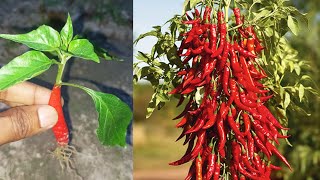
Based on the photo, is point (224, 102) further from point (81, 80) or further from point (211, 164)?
point (81, 80)

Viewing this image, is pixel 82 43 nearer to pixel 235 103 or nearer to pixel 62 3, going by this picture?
pixel 62 3

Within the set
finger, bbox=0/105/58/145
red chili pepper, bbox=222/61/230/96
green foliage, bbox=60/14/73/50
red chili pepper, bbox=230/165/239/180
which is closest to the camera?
red chili pepper, bbox=222/61/230/96

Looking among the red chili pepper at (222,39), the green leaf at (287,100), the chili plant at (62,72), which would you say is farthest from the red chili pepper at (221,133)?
the chili plant at (62,72)

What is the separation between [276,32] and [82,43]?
693 millimetres

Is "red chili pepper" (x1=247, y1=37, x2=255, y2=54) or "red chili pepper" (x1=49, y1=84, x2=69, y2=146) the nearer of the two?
"red chili pepper" (x1=247, y1=37, x2=255, y2=54)

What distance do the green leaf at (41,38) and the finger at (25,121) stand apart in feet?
1.09

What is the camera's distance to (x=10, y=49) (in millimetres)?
2680

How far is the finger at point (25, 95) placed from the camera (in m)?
2.68

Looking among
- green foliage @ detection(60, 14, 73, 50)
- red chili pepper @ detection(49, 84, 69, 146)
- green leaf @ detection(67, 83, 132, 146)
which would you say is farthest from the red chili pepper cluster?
red chili pepper @ detection(49, 84, 69, 146)

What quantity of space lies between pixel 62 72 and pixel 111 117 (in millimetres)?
311

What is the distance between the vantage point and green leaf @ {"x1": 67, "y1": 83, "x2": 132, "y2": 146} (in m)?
2.53

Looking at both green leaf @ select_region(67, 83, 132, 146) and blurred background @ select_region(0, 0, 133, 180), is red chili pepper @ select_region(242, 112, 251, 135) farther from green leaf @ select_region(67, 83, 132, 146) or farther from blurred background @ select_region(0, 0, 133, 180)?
blurred background @ select_region(0, 0, 133, 180)

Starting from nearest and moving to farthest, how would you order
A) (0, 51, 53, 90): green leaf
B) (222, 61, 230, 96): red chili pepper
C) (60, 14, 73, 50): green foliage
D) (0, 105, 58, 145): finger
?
1. (222, 61, 230, 96): red chili pepper
2. (0, 51, 53, 90): green leaf
3. (60, 14, 73, 50): green foliage
4. (0, 105, 58, 145): finger

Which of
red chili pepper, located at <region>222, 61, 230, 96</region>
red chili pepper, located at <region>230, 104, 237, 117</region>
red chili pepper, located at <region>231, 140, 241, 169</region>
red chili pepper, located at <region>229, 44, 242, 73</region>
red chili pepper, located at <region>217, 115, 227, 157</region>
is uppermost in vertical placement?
red chili pepper, located at <region>229, 44, 242, 73</region>
